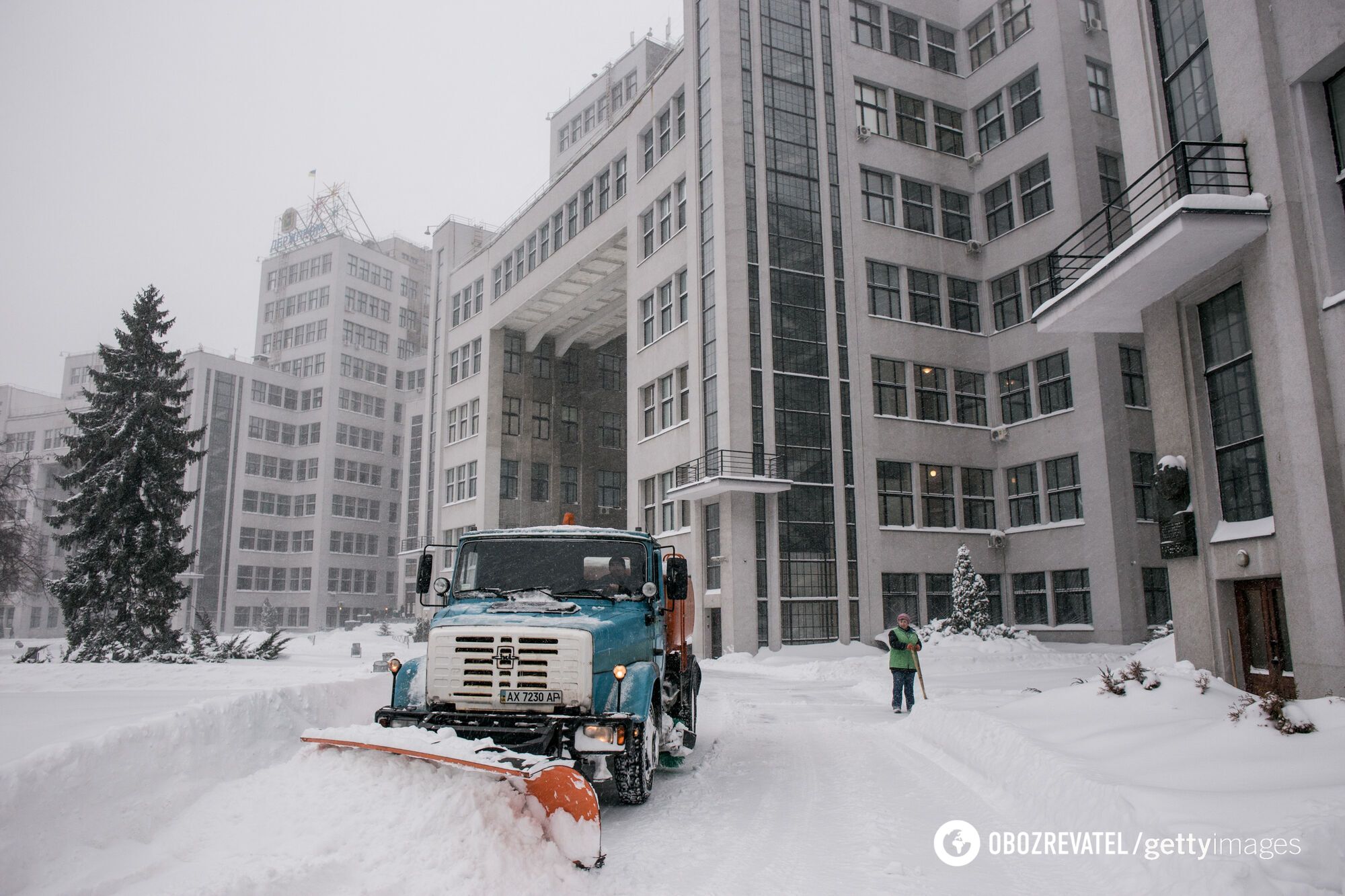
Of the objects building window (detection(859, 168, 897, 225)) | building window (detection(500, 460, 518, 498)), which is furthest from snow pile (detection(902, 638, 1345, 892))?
building window (detection(500, 460, 518, 498))

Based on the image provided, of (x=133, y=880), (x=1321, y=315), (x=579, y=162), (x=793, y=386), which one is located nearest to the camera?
(x=133, y=880)

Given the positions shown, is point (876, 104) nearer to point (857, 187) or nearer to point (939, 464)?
point (857, 187)

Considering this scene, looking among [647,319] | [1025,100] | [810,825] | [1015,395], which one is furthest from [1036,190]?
[810,825]

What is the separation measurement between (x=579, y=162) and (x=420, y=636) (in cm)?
2686

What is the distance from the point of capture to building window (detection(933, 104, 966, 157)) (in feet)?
115

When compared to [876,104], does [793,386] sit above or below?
below

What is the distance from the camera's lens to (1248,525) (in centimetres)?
1195

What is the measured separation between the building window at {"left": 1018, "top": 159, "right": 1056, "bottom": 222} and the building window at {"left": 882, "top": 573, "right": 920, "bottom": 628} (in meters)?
14.8

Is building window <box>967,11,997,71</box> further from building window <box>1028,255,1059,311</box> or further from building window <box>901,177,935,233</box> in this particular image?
building window <box>1028,255,1059,311</box>

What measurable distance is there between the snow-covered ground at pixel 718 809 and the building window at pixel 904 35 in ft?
102

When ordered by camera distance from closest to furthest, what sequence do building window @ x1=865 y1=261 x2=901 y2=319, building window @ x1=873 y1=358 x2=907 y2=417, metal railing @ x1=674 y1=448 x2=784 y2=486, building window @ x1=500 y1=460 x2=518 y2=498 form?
metal railing @ x1=674 y1=448 x2=784 y2=486
building window @ x1=873 y1=358 x2=907 y2=417
building window @ x1=865 y1=261 x2=901 y2=319
building window @ x1=500 y1=460 x2=518 y2=498

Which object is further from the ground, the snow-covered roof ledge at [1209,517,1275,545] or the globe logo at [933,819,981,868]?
the snow-covered roof ledge at [1209,517,1275,545]

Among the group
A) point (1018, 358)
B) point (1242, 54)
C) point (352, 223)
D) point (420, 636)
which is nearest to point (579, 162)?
point (1018, 358)

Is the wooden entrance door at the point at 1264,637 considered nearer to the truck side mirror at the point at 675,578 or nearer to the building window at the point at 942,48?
the truck side mirror at the point at 675,578
